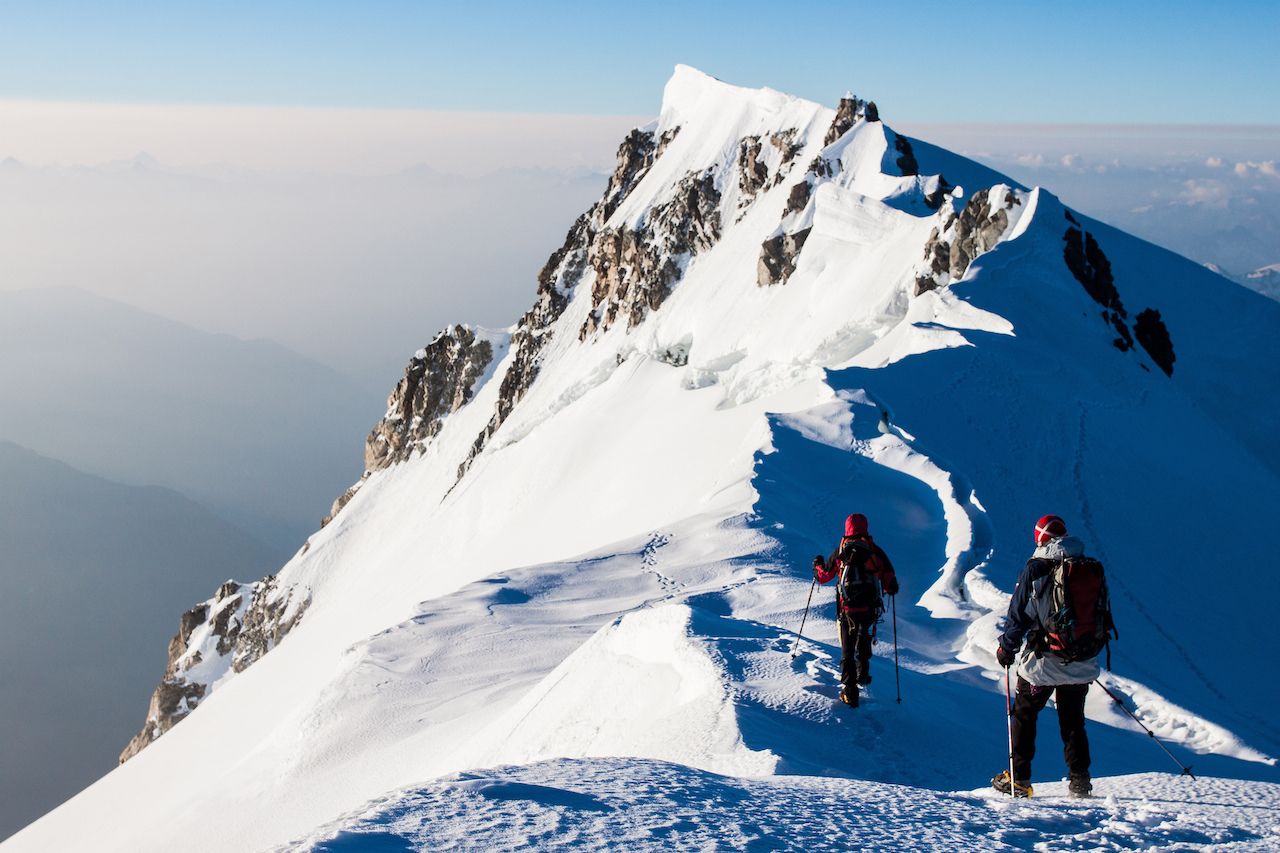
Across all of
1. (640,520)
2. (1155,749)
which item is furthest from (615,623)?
(640,520)

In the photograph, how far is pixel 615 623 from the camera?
12.9 m

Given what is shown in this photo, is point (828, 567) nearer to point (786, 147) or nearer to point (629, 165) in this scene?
point (786, 147)

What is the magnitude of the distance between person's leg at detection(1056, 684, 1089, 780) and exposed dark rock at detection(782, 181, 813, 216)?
4412 centimetres

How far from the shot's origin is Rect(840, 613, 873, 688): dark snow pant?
9852 mm

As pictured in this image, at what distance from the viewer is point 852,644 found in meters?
9.84

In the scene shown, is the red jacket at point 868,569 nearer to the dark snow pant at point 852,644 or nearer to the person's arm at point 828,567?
the person's arm at point 828,567

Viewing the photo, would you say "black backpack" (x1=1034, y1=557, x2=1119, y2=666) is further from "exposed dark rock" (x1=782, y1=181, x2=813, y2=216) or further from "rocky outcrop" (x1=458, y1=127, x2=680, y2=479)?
"rocky outcrop" (x1=458, y1=127, x2=680, y2=479)

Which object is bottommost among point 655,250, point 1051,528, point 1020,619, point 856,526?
point 1020,619

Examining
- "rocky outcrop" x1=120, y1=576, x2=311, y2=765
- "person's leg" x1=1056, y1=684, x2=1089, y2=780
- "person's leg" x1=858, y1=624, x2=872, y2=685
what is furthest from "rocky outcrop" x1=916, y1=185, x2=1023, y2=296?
"rocky outcrop" x1=120, y1=576, x2=311, y2=765

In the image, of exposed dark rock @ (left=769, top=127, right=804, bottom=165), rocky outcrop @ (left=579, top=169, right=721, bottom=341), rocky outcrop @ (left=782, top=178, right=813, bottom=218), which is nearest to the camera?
rocky outcrop @ (left=782, top=178, right=813, bottom=218)

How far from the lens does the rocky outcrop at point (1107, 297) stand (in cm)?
3478

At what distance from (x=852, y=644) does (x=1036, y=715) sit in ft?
7.71

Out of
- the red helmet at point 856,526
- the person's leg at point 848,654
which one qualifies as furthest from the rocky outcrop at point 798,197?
the person's leg at point 848,654

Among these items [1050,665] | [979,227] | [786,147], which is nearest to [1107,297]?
[979,227]
